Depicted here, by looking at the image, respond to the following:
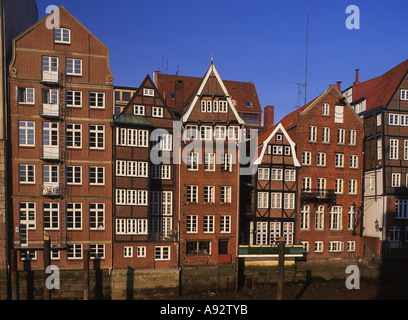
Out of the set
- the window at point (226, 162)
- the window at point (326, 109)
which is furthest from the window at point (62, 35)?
the window at point (326, 109)

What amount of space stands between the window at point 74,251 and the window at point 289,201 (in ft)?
64.0

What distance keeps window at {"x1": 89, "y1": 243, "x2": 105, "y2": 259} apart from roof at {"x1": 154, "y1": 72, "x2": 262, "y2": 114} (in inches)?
863

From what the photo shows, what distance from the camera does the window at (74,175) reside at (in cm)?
2570

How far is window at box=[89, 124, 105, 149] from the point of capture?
2603cm

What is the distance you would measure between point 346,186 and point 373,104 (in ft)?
33.7

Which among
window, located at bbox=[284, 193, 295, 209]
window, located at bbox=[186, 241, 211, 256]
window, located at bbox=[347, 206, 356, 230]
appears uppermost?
window, located at bbox=[284, 193, 295, 209]

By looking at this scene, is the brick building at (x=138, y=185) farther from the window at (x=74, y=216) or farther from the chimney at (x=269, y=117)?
the chimney at (x=269, y=117)

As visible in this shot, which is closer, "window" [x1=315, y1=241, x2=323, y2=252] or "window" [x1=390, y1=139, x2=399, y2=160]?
"window" [x1=315, y1=241, x2=323, y2=252]

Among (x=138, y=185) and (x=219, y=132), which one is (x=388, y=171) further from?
(x=138, y=185)

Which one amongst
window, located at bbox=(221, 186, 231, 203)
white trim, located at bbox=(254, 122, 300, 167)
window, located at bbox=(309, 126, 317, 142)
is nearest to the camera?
window, located at bbox=(221, 186, 231, 203)

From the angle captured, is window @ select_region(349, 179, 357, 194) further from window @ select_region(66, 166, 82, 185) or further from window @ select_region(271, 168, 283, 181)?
window @ select_region(66, 166, 82, 185)

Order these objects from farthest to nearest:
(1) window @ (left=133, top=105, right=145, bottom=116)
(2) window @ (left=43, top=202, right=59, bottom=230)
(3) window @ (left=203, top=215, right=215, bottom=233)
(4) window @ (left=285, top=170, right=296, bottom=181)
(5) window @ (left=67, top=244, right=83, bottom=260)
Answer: (4) window @ (left=285, top=170, right=296, bottom=181) → (3) window @ (left=203, top=215, right=215, bottom=233) → (1) window @ (left=133, top=105, right=145, bottom=116) → (5) window @ (left=67, top=244, right=83, bottom=260) → (2) window @ (left=43, top=202, right=59, bottom=230)

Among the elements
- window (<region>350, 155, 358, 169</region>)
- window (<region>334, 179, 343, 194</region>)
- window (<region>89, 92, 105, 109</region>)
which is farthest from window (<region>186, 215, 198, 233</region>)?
window (<region>350, 155, 358, 169</region>)
